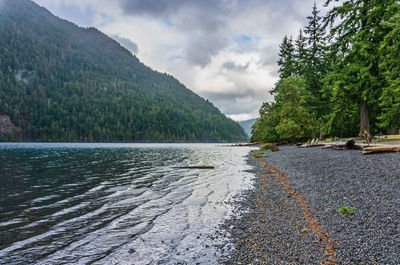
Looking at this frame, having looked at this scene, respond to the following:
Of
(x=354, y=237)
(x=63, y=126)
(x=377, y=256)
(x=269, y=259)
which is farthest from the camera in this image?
(x=63, y=126)

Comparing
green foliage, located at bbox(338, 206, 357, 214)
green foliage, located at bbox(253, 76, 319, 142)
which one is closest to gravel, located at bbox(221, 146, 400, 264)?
green foliage, located at bbox(338, 206, 357, 214)

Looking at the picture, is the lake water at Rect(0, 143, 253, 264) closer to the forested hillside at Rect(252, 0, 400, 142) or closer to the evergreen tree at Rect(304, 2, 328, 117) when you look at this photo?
the forested hillside at Rect(252, 0, 400, 142)

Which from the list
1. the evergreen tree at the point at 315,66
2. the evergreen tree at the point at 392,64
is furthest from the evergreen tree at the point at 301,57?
the evergreen tree at the point at 392,64

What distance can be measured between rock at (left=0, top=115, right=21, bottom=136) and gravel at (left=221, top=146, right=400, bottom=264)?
234963 mm

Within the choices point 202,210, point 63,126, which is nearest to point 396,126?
point 202,210

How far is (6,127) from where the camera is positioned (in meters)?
193

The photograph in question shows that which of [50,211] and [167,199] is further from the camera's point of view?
[167,199]

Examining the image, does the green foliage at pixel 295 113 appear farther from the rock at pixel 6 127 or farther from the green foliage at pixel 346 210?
the rock at pixel 6 127

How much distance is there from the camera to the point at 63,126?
194250 mm

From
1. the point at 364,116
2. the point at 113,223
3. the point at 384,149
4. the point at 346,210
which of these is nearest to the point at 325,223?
the point at 346,210

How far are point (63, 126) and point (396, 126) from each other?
215 metres

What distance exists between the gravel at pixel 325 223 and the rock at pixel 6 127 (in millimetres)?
234963

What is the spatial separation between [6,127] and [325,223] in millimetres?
248513

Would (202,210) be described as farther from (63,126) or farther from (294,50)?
(63,126)
